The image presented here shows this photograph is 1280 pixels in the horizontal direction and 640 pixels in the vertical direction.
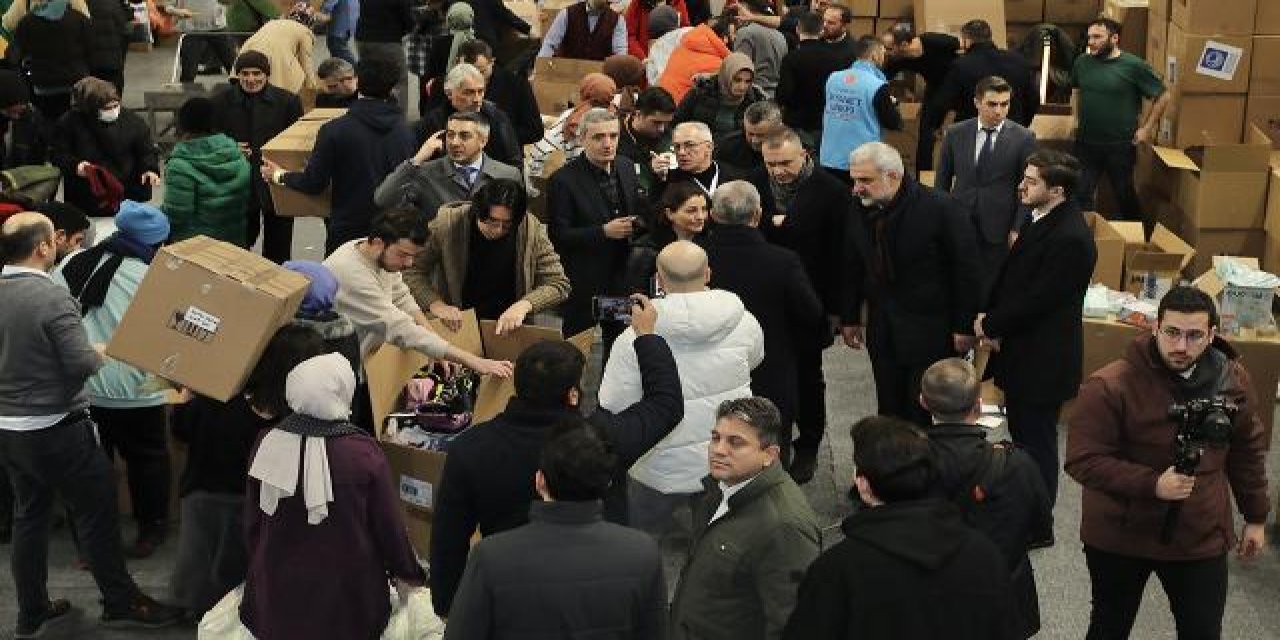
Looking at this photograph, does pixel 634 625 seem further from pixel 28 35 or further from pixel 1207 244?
pixel 28 35

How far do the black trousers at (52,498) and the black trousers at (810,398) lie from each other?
2.49 m

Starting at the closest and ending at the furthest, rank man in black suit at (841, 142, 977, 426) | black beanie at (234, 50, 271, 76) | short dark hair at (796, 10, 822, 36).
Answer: man in black suit at (841, 142, 977, 426) → black beanie at (234, 50, 271, 76) → short dark hair at (796, 10, 822, 36)

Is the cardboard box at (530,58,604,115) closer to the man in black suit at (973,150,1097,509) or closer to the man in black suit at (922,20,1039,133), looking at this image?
the man in black suit at (922,20,1039,133)

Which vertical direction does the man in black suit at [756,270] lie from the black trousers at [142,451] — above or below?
above

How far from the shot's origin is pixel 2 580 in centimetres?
592

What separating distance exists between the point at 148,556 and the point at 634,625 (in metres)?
2.82

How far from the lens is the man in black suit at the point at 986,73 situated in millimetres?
9289

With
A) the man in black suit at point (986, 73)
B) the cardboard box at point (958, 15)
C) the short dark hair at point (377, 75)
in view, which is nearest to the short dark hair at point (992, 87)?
the man in black suit at point (986, 73)

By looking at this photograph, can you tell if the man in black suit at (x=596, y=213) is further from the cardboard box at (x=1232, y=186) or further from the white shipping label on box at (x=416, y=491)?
the cardboard box at (x=1232, y=186)

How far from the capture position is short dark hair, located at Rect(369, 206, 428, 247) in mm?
5766

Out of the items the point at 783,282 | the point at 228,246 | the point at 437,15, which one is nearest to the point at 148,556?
the point at 228,246

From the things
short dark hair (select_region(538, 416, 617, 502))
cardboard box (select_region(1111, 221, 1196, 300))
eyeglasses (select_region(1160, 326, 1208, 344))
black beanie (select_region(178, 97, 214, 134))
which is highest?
black beanie (select_region(178, 97, 214, 134))

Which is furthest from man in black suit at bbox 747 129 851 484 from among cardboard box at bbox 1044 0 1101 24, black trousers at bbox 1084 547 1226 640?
A: cardboard box at bbox 1044 0 1101 24

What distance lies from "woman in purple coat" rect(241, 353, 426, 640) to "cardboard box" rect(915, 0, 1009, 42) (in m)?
6.91
